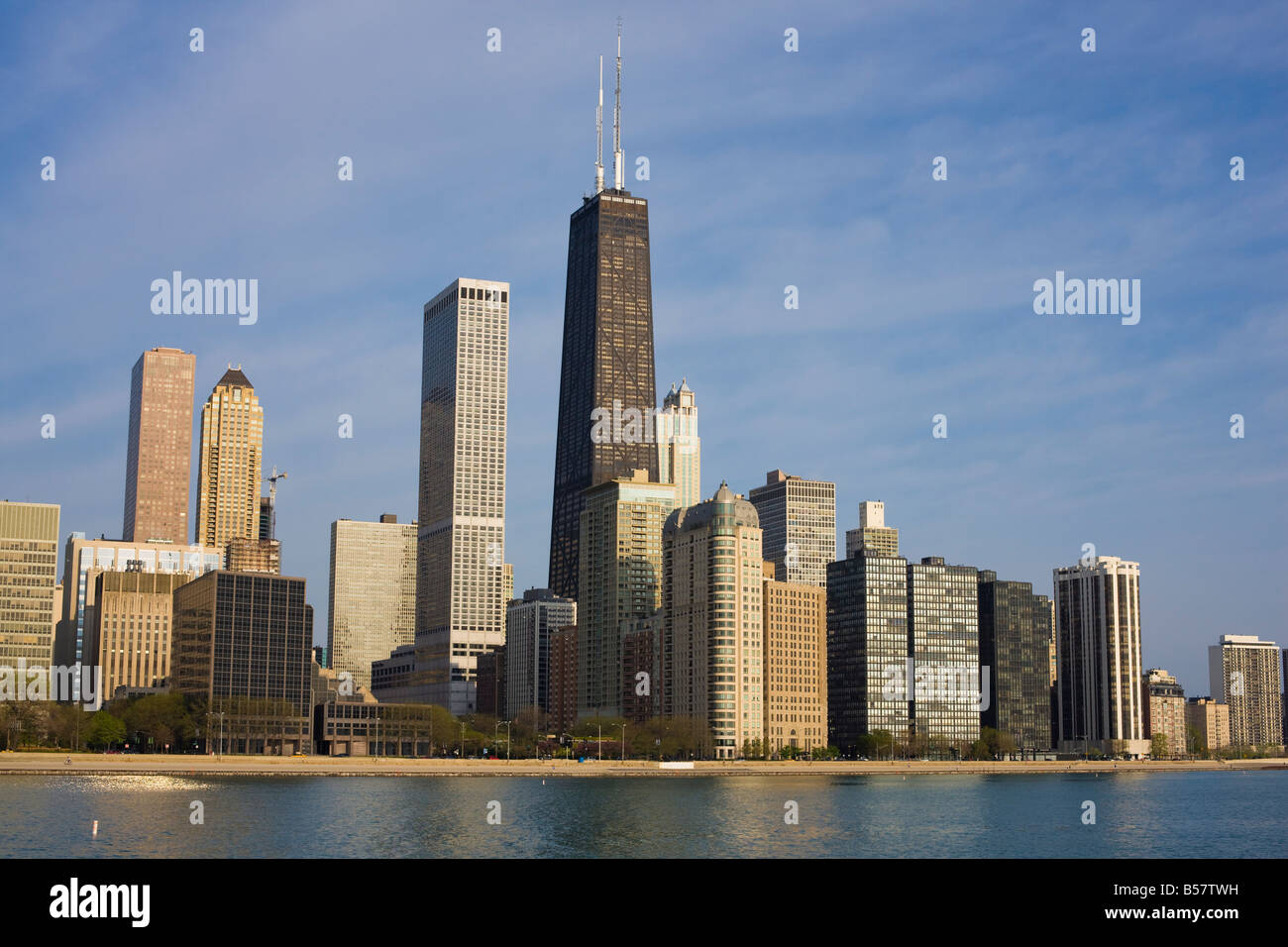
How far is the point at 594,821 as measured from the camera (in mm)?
107750

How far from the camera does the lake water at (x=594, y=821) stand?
8162cm

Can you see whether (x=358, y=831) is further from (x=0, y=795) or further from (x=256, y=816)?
(x=0, y=795)

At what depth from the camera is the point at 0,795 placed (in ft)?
389

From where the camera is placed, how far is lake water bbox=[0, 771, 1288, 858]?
268 feet

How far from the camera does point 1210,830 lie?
368ft
